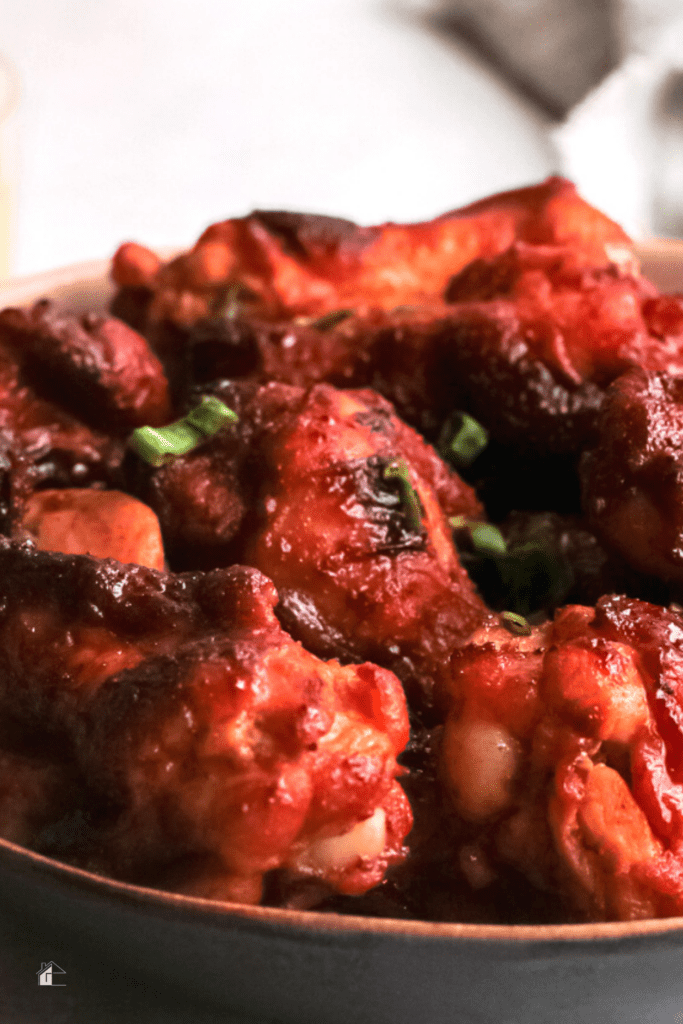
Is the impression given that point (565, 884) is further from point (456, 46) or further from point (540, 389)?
point (456, 46)

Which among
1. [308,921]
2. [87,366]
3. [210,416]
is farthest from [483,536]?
[308,921]

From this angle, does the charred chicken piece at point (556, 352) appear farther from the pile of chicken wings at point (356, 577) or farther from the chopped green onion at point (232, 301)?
the chopped green onion at point (232, 301)

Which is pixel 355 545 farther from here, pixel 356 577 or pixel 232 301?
pixel 232 301

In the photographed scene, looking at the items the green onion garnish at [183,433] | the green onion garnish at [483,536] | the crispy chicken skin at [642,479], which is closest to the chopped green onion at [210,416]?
the green onion garnish at [183,433]

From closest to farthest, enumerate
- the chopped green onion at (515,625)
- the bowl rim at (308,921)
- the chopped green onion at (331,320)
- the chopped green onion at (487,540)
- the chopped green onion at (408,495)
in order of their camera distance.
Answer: the bowl rim at (308,921) → the chopped green onion at (515,625) → the chopped green onion at (408,495) → the chopped green onion at (487,540) → the chopped green onion at (331,320)

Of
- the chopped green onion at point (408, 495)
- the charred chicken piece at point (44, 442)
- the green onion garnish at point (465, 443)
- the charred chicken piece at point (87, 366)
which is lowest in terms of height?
the charred chicken piece at point (44, 442)

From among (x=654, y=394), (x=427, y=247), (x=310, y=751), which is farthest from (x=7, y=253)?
(x=310, y=751)

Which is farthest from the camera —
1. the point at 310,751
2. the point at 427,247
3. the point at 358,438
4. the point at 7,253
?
the point at 7,253
